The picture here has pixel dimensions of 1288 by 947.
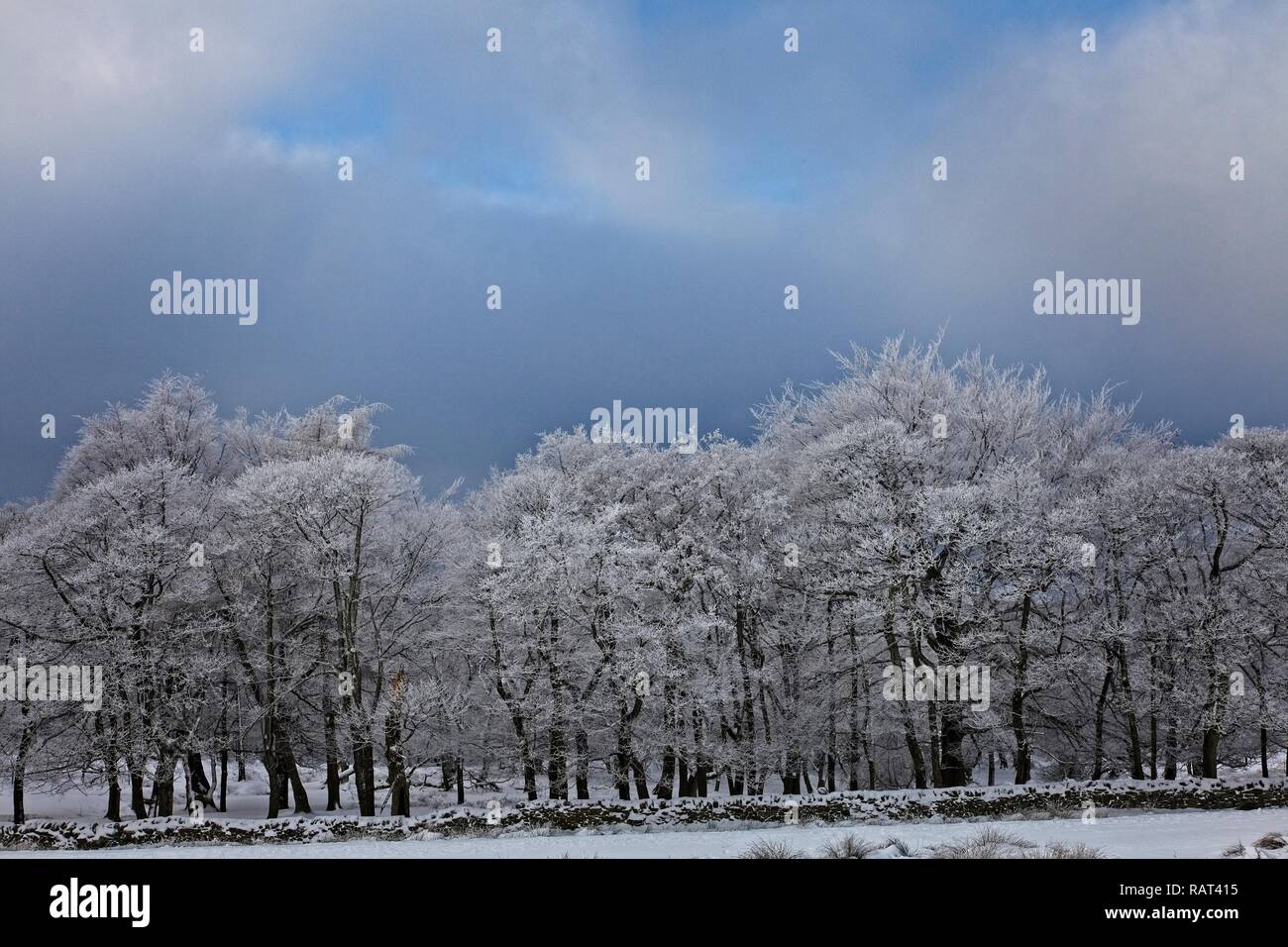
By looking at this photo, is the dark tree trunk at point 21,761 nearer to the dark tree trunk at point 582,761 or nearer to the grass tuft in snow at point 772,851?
the dark tree trunk at point 582,761

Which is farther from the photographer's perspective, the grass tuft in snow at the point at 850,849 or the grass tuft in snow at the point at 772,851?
the grass tuft in snow at the point at 772,851

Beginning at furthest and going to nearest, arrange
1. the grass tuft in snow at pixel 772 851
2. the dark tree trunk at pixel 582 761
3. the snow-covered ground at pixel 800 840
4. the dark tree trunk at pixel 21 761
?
the dark tree trunk at pixel 582 761 < the dark tree trunk at pixel 21 761 < the snow-covered ground at pixel 800 840 < the grass tuft in snow at pixel 772 851

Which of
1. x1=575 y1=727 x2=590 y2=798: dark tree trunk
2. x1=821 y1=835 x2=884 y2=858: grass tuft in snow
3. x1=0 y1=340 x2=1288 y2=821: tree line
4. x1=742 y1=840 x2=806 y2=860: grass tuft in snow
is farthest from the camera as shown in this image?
x1=575 y1=727 x2=590 y2=798: dark tree trunk

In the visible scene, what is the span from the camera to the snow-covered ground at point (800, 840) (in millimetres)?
15766

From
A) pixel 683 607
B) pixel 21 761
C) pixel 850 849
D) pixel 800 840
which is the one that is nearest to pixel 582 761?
pixel 683 607

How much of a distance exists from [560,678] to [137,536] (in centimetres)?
1256

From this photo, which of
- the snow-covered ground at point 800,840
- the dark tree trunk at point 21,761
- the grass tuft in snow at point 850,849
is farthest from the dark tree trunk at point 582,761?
the dark tree trunk at point 21,761

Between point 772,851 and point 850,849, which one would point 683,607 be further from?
point 850,849

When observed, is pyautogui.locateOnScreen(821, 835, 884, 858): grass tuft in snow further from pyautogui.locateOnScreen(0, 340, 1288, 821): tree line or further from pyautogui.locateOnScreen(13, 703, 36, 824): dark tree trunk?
pyautogui.locateOnScreen(13, 703, 36, 824): dark tree trunk

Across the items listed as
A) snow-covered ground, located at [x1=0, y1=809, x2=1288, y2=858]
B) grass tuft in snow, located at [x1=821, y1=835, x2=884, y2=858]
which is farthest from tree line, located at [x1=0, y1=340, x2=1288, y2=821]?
grass tuft in snow, located at [x1=821, y1=835, x2=884, y2=858]

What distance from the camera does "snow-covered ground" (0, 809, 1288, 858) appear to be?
15.8 metres

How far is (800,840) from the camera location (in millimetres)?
17312
